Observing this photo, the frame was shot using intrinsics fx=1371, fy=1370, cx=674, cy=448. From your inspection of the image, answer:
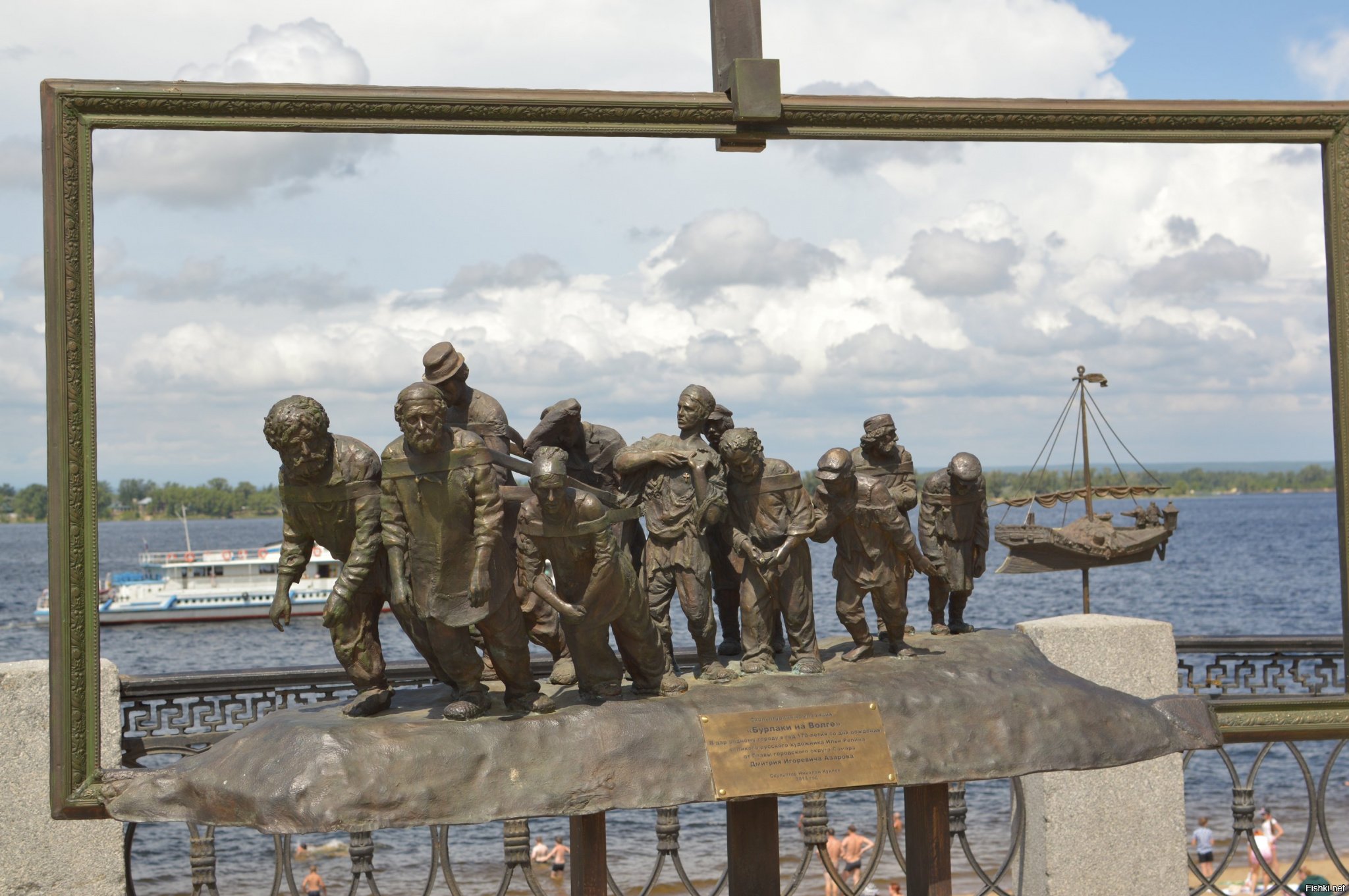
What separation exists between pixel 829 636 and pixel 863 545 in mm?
3032

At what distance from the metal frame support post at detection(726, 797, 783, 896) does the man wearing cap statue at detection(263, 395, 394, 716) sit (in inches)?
78.2

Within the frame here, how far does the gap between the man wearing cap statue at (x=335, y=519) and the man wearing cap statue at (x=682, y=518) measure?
144 centimetres

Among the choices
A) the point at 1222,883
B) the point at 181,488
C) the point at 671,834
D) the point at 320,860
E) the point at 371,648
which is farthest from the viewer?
the point at 320,860

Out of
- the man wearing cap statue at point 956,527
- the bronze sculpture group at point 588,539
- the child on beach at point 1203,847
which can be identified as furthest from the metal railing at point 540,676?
the child on beach at point 1203,847

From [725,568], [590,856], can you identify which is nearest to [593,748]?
[590,856]

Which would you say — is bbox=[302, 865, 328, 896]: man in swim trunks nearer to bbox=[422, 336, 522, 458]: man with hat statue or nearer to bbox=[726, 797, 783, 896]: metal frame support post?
bbox=[726, 797, 783, 896]: metal frame support post

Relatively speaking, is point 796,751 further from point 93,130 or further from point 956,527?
point 93,130

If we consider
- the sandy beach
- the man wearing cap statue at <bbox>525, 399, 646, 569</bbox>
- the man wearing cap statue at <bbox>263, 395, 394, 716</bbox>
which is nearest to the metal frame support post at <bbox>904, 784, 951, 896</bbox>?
the man wearing cap statue at <bbox>525, 399, 646, 569</bbox>

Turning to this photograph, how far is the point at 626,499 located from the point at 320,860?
46.1 ft

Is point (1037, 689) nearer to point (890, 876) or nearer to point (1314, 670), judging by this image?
point (1314, 670)

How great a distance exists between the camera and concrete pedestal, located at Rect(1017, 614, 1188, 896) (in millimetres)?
9148

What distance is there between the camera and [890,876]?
55.2 ft

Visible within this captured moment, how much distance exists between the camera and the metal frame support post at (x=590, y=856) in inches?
271

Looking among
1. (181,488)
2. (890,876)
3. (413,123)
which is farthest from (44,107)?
(890,876)
